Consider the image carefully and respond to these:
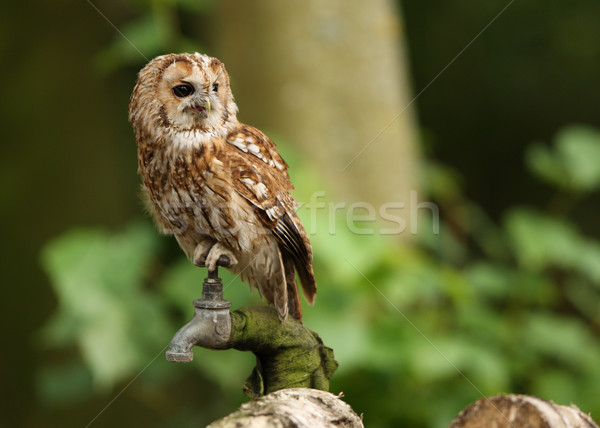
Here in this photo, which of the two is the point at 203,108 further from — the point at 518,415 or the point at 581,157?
the point at 581,157

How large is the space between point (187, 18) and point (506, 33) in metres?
2.20

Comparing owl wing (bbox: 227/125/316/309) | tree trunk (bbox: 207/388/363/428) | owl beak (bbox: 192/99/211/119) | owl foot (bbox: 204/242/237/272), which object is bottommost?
tree trunk (bbox: 207/388/363/428)

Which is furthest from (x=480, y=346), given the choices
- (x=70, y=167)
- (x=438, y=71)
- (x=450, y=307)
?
(x=438, y=71)

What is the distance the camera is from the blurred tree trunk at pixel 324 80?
2840 mm

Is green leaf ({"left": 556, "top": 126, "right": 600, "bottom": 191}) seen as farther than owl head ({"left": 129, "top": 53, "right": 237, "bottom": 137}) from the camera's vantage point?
Yes

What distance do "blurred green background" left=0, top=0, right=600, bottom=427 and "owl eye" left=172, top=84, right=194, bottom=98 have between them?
3.36 feet

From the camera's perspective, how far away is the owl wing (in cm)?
133

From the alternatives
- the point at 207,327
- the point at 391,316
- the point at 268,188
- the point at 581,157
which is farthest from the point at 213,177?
the point at 581,157

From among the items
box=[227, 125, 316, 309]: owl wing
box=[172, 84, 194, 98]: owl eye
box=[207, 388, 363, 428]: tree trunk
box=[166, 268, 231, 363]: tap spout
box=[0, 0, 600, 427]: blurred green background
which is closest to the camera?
box=[207, 388, 363, 428]: tree trunk

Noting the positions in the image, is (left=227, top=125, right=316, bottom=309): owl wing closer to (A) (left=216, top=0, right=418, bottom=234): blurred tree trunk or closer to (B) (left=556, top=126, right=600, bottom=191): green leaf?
(A) (left=216, top=0, right=418, bottom=234): blurred tree trunk

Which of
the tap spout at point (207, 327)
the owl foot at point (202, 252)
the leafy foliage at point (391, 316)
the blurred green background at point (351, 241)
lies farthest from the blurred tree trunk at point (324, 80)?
the tap spout at point (207, 327)

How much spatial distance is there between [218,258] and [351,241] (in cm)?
105

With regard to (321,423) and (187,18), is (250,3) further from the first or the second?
(321,423)

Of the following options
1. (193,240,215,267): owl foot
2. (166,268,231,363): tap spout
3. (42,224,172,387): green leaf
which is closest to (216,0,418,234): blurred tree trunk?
(42,224,172,387): green leaf
